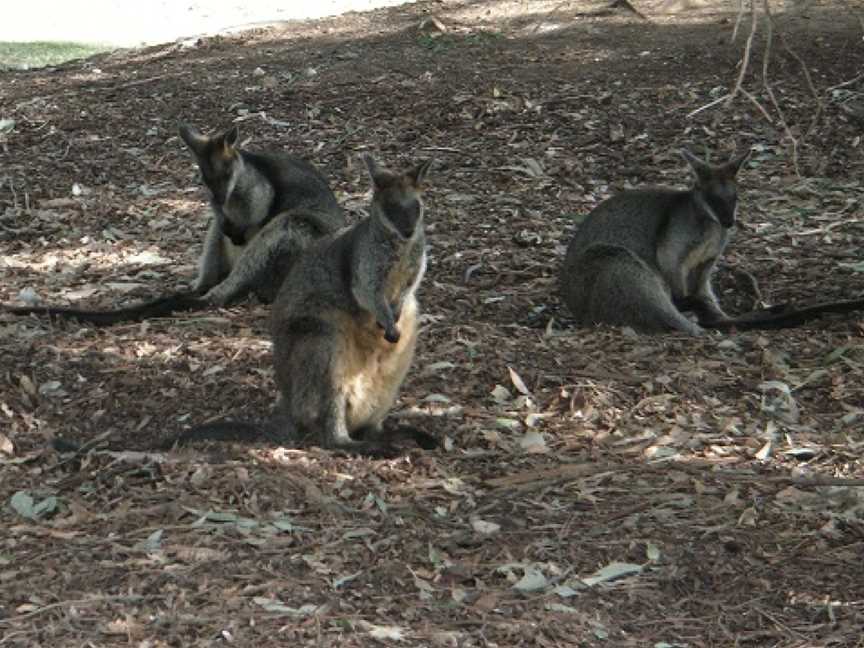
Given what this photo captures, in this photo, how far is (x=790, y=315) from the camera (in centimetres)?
782

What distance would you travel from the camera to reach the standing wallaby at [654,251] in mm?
8047

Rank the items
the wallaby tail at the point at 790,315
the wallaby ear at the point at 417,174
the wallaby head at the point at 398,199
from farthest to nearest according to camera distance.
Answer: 1. the wallaby tail at the point at 790,315
2. the wallaby ear at the point at 417,174
3. the wallaby head at the point at 398,199

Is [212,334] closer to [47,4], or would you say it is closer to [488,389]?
[488,389]

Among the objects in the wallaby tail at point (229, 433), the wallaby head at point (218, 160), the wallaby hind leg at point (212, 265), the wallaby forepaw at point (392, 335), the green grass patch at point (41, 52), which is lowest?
the wallaby tail at point (229, 433)

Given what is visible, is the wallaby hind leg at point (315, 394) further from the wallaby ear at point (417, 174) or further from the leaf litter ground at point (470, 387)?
the wallaby ear at point (417, 174)

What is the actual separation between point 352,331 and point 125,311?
208 centimetres

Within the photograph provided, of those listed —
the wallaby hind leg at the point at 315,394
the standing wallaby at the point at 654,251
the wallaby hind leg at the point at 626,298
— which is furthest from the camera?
the standing wallaby at the point at 654,251

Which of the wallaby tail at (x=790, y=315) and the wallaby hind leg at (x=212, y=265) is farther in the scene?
the wallaby hind leg at (x=212, y=265)

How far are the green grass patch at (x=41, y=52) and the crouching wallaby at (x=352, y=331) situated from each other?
8.27 metres

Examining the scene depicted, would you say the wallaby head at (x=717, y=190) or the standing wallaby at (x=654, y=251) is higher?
the wallaby head at (x=717, y=190)

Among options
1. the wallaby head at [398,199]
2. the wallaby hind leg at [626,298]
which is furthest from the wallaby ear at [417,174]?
the wallaby hind leg at [626,298]

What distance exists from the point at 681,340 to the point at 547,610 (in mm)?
3152

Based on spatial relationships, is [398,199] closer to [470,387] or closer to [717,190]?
[470,387]

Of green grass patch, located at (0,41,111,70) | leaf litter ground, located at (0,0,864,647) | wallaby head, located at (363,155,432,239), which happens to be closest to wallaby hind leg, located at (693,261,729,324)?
leaf litter ground, located at (0,0,864,647)
